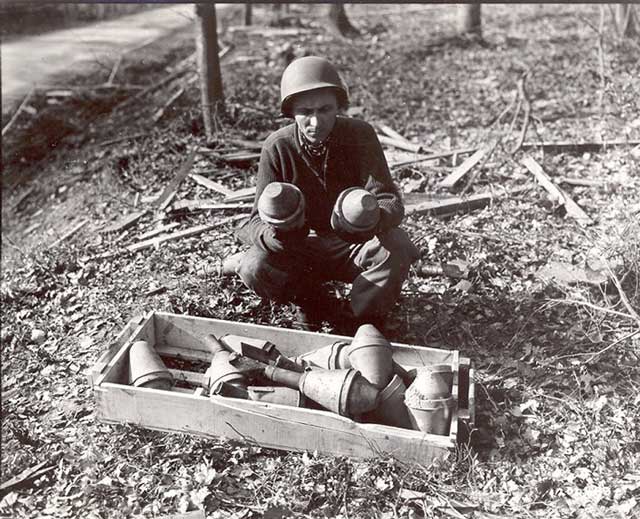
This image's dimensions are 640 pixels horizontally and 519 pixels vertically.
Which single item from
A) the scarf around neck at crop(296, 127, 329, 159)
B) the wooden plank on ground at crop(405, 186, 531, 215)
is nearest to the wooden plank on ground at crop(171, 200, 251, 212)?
the wooden plank on ground at crop(405, 186, 531, 215)

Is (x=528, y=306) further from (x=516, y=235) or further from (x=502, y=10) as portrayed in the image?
(x=502, y=10)

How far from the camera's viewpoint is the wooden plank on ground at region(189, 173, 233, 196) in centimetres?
712

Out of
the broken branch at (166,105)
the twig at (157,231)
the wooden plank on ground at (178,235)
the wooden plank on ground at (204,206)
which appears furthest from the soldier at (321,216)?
the broken branch at (166,105)

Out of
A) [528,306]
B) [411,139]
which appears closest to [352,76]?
[411,139]

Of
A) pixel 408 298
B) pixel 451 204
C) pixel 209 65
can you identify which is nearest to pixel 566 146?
pixel 451 204

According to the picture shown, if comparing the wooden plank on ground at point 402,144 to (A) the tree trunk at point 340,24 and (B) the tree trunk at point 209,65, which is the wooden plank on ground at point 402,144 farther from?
(A) the tree trunk at point 340,24

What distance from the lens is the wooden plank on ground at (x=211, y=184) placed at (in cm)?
712

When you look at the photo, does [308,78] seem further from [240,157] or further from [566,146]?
[566,146]

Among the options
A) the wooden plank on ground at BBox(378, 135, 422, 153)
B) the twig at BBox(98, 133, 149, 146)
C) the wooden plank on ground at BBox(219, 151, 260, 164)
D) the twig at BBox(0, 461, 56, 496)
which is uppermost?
the wooden plank on ground at BBox(219, 151, 260, 164)

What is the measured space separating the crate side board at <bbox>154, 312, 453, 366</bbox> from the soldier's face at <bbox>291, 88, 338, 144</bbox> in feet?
4.38

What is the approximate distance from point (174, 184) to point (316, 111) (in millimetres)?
3640

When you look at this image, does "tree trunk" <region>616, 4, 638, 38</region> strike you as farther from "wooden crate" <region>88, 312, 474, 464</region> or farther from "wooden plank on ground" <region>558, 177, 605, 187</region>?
"wooden crate" <region>88, 312, 474, 464</region>

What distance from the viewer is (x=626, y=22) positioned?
37.6 feet

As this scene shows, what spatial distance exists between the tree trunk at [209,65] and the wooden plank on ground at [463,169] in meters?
3.18
